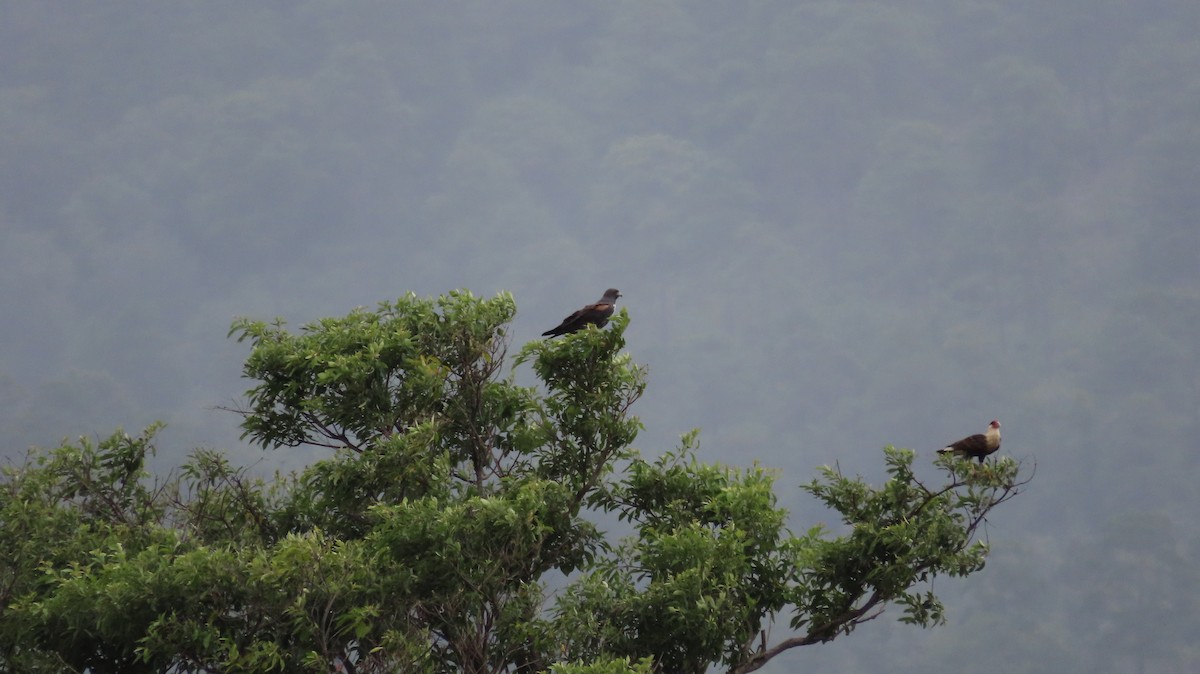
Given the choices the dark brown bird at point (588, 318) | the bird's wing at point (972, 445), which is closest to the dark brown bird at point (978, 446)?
the bird's wing at point (972, 445)

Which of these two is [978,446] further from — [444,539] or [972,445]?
[444,539]

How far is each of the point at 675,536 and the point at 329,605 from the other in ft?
12.0

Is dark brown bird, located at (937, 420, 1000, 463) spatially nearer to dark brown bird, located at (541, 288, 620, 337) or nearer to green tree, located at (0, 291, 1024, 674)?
green tree, located at (0, 291, 1024, 674)

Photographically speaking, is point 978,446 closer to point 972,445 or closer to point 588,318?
point 972,445

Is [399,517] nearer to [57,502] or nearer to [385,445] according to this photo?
[385,445]

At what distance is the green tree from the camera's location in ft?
41.8

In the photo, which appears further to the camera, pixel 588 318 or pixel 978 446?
pixel 588 318

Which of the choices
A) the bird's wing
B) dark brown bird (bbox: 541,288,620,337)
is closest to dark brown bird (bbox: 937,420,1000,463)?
the bird's wing

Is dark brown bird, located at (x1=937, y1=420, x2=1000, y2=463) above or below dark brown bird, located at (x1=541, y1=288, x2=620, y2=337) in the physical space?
below

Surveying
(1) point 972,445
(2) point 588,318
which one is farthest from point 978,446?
(2) point 588,318

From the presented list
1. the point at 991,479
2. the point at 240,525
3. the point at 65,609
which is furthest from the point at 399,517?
the point at 991,479

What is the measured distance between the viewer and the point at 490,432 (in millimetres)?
15750

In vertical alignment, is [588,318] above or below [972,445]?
above

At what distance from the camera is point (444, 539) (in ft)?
42.5
